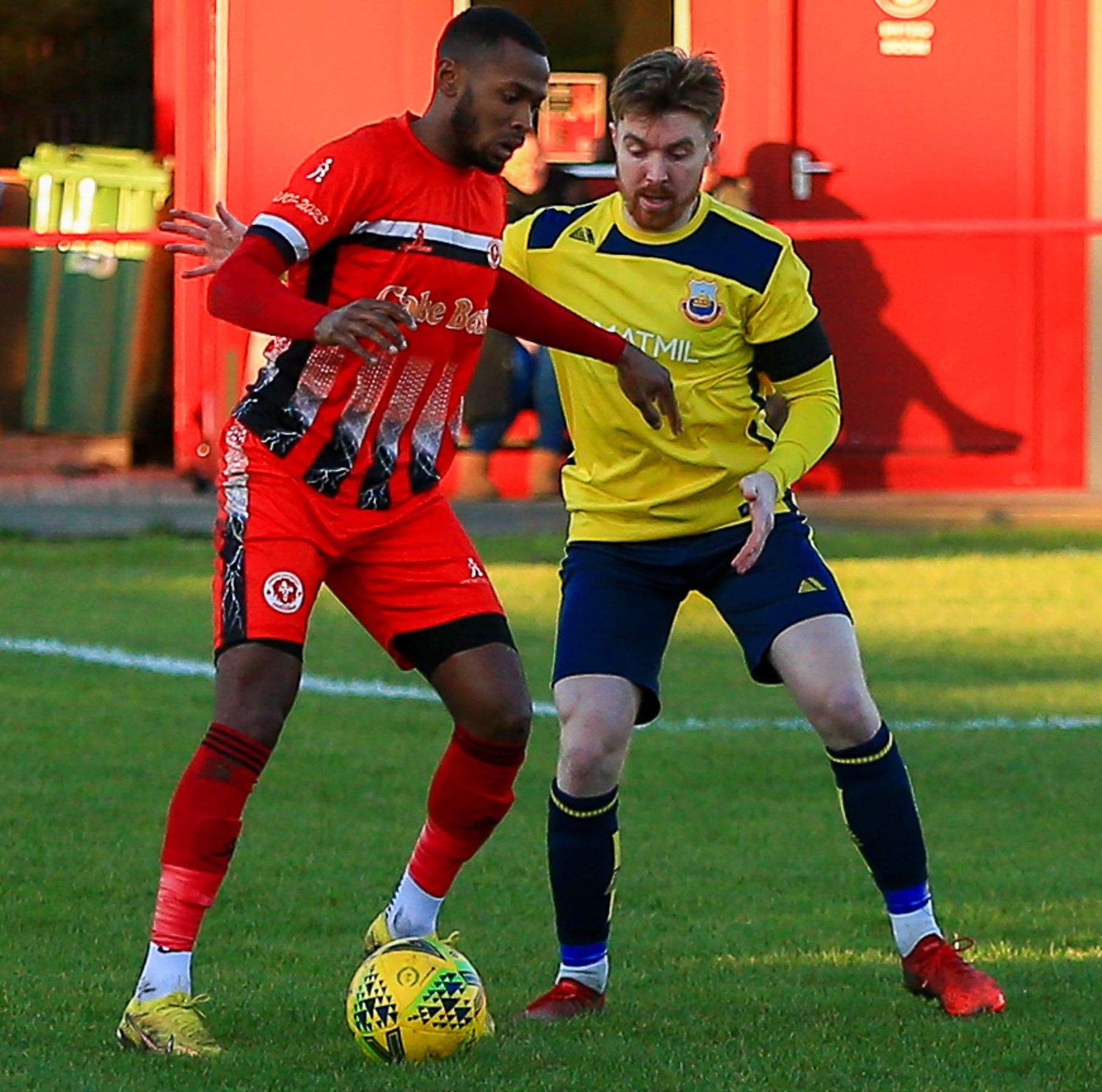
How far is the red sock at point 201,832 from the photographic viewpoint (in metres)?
4.81

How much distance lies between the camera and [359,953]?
19.0 feet

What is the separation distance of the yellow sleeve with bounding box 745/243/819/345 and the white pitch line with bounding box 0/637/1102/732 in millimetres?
3607

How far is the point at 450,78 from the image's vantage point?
504 cm

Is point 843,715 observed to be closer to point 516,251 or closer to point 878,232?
point 516,251

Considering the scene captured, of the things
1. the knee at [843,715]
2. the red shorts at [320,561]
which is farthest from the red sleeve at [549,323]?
the knee at [843,715]

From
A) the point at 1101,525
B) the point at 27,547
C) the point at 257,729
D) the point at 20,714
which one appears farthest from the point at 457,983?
the point at 1101,525

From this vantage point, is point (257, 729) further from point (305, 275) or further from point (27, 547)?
point (27, 547)

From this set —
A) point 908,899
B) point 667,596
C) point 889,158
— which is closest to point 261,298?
point 667,596

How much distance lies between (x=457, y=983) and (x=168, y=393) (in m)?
11.4

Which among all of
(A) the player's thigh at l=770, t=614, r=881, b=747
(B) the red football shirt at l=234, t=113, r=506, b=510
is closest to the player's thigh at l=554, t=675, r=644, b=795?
(A) the player's thigh at l=770, t=614, r=881, b=747

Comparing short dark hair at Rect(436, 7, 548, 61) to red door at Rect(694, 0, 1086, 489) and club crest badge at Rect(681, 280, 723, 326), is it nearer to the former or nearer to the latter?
club crest badge at Rect(681, 280, 723, 326)

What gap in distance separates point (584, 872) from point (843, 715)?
0.62m

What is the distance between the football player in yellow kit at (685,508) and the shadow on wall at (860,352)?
355 inches

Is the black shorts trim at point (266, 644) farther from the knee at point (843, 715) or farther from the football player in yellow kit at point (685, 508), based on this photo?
the knee at point (843, 715)
